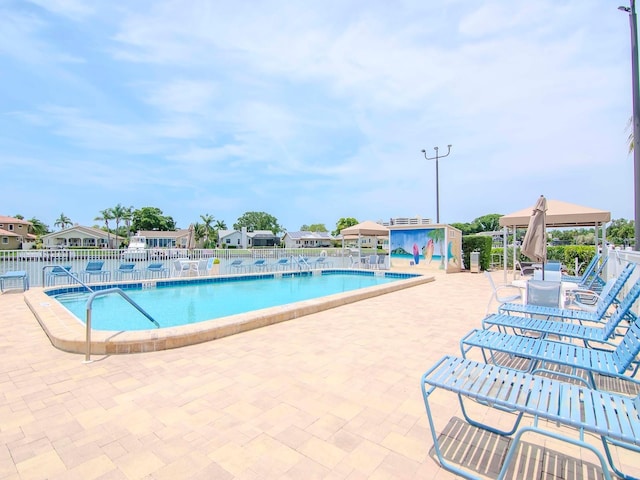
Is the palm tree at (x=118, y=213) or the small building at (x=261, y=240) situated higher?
the palm tree at (x=118, y=213)

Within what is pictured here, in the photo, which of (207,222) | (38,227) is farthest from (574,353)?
(38,227)

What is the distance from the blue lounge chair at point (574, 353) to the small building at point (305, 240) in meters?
53.4

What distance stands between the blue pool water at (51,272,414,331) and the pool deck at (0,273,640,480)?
296 centimetres

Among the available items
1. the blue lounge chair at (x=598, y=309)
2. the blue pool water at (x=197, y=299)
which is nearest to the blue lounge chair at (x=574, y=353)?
the blue lounge chair at (x=598, y=309)

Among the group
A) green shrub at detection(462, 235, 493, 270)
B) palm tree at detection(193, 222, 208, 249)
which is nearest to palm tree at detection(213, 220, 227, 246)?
palm tree at detection(193, 222, 208, 249)

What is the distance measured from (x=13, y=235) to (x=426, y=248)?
46.1 m

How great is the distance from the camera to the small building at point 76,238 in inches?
1727

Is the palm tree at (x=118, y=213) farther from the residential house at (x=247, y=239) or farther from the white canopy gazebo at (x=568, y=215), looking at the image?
the white canopy gazebo at (x=568, y=215)

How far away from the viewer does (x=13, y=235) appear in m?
37.3

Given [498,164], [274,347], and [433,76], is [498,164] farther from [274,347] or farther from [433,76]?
[274,347]

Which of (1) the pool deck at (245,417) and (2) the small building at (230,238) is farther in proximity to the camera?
(2) the small building at (230,238)

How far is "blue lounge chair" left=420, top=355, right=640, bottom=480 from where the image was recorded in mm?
1444

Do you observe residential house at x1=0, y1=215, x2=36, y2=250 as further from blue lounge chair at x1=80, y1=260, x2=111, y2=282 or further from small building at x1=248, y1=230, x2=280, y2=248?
blue lounge chair at x1=80, y1=260, x2=111, y2=282

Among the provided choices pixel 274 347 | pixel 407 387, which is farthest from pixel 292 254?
pixel 407 387
